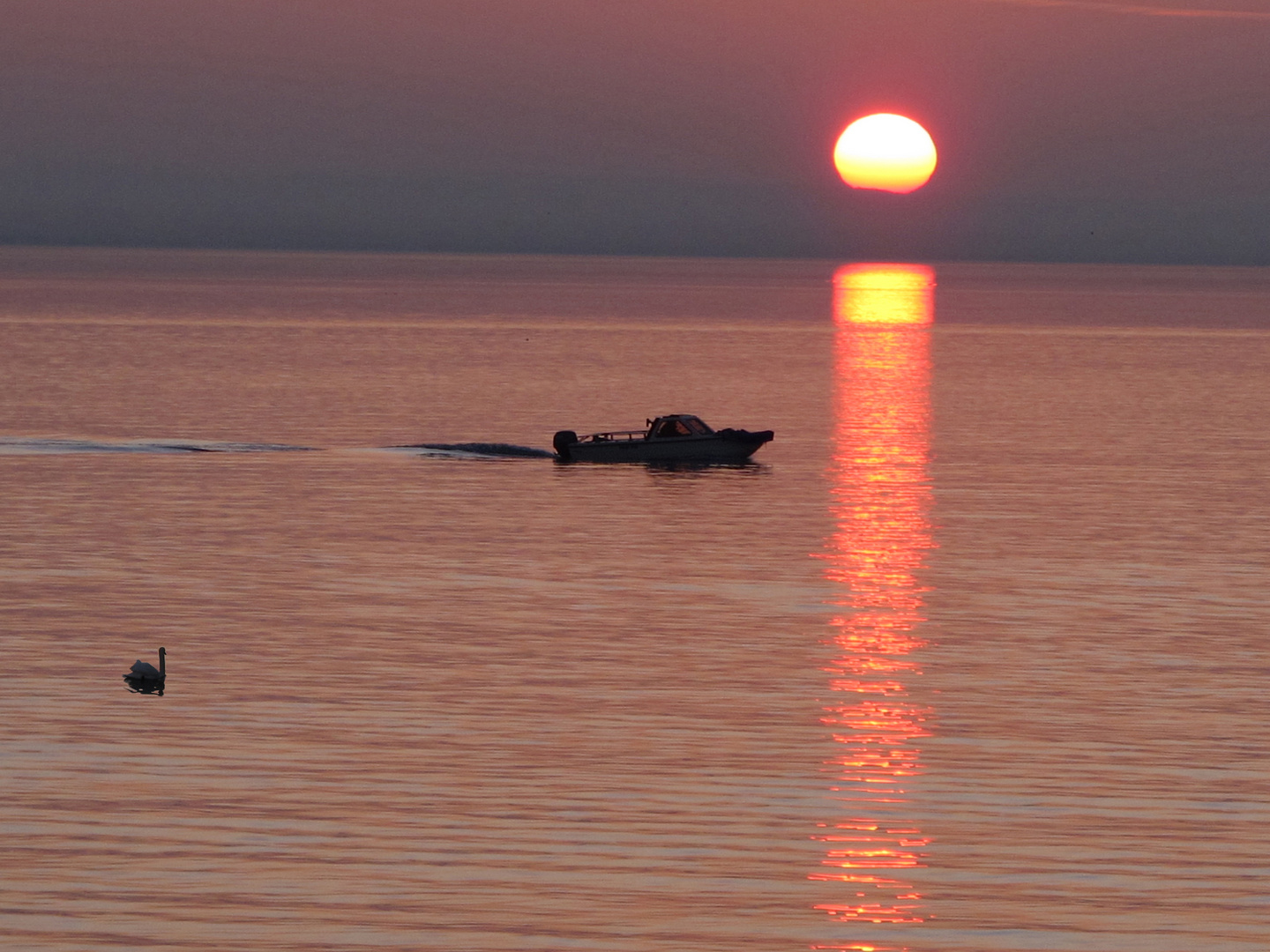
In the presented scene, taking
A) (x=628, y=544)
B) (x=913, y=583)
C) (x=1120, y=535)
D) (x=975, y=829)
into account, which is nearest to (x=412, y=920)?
(x=975, y=829)

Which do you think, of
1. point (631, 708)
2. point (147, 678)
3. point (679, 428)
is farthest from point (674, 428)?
point (147, 678)

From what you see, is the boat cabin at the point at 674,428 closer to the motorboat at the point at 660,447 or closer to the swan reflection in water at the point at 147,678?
the motorboat at the point at 660,447

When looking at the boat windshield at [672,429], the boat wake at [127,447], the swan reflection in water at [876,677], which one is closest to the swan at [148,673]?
the swan reflection in water at [876,677]

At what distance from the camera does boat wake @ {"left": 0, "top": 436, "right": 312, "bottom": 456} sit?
82125 millimetres

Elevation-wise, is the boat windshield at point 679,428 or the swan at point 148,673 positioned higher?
the boat windshield at point 679,428

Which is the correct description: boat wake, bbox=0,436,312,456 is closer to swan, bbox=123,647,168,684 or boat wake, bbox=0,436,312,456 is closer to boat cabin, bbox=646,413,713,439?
boat cabin, bbox=646,413,713,439

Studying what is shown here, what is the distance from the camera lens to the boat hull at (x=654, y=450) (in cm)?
7931

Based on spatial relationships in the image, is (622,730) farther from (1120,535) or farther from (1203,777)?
(1120,535)

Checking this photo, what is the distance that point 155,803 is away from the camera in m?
26.3

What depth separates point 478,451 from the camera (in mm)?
84188

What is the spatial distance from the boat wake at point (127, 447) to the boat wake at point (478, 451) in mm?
5392

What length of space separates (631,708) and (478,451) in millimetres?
51917

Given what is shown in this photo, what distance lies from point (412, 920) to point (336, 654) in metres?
16.1

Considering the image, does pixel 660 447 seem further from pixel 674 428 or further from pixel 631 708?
pixel 631 708
